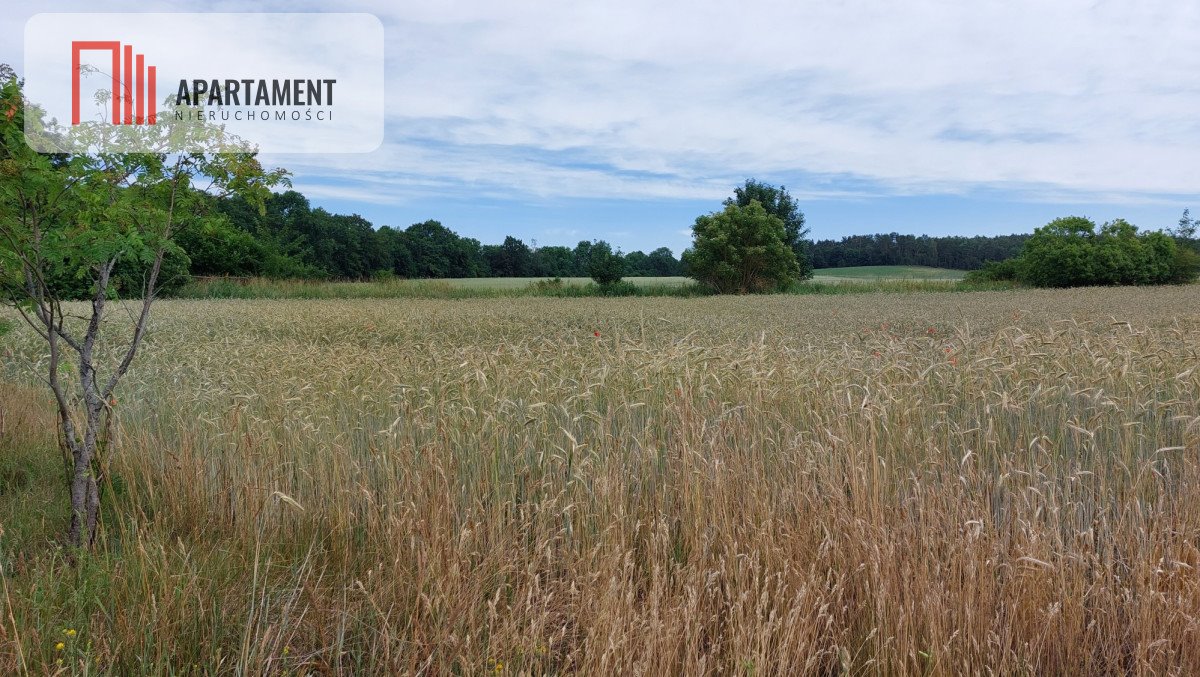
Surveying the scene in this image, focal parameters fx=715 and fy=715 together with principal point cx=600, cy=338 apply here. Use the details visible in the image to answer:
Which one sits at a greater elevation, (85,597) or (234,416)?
(234,416)

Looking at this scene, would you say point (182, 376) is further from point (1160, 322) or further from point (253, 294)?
point (253, 294)

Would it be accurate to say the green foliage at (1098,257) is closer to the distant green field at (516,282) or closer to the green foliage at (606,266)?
the distant green field at (516,282)

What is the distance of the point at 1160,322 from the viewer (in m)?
13.6

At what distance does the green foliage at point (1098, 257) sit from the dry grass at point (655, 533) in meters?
43.9

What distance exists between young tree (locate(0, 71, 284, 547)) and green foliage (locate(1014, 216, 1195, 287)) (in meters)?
48.2

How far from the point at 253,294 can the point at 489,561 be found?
33.7 meters

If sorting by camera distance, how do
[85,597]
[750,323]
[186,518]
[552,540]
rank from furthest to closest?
[750,323] → [186,518] → [552,540] → [85,597]

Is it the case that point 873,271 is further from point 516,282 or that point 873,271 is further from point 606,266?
point 606,266

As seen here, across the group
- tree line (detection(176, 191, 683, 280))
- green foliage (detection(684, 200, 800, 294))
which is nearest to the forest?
tree line (detection(176, 191, 683, 280))

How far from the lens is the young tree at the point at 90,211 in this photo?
144 inches

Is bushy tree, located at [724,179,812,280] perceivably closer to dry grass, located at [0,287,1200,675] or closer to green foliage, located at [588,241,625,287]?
green foliage, located at [588,241,625,287]

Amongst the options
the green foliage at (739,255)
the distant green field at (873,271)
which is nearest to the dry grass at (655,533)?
the green foliage at (739,255)

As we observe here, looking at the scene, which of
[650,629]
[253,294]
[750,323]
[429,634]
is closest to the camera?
[650,629]

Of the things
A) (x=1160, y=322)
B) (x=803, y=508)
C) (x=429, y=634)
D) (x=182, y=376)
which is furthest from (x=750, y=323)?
(x=429, y=634)
